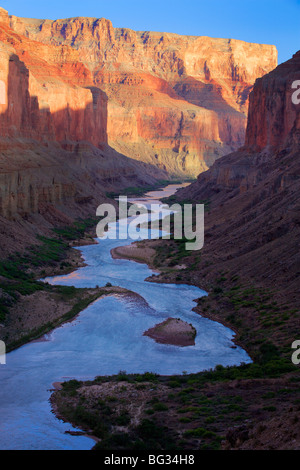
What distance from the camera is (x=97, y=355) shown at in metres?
30.3

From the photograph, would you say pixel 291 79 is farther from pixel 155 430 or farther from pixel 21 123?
pixel 155 430

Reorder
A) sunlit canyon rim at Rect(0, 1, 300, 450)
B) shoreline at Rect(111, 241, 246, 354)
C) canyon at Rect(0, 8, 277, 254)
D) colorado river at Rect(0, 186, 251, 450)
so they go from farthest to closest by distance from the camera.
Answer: canyon at Rect(0, 8, 277, 254), shoreline at Rect(111, 241, 246, 354), colorado river at Rect(0, 186, 251, 450), sunlit canyon rim at Rect(0, 1, 300, 450)

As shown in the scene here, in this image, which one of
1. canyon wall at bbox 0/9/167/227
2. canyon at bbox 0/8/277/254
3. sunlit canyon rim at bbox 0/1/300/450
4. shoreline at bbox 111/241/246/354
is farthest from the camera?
canyon wall at bbox 0/9/167/227

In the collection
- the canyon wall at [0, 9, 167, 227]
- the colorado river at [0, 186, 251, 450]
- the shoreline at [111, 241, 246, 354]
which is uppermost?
the canyon wall at [0, 9, 167, 227]

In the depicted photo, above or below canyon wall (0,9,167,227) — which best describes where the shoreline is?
below

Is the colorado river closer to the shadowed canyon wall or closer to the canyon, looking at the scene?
the shadowed canyon wall

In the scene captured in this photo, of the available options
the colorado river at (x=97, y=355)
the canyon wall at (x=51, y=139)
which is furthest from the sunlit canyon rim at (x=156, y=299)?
the canyon wall at (x=51, y=139)

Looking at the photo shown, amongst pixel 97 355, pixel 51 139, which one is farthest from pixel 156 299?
pixel 51 139

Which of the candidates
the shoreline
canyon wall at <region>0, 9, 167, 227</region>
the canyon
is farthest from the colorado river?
canyon wall at <region>0, 9, 167, 227</region>

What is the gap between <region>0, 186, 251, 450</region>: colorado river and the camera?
72.9 ft

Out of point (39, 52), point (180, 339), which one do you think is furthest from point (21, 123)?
point (39, 52)

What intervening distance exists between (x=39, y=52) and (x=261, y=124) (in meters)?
59.1

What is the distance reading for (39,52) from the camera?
400 feet

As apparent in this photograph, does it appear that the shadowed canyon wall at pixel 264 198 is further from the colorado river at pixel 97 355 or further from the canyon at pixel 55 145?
the canyon at pixel 55 145
